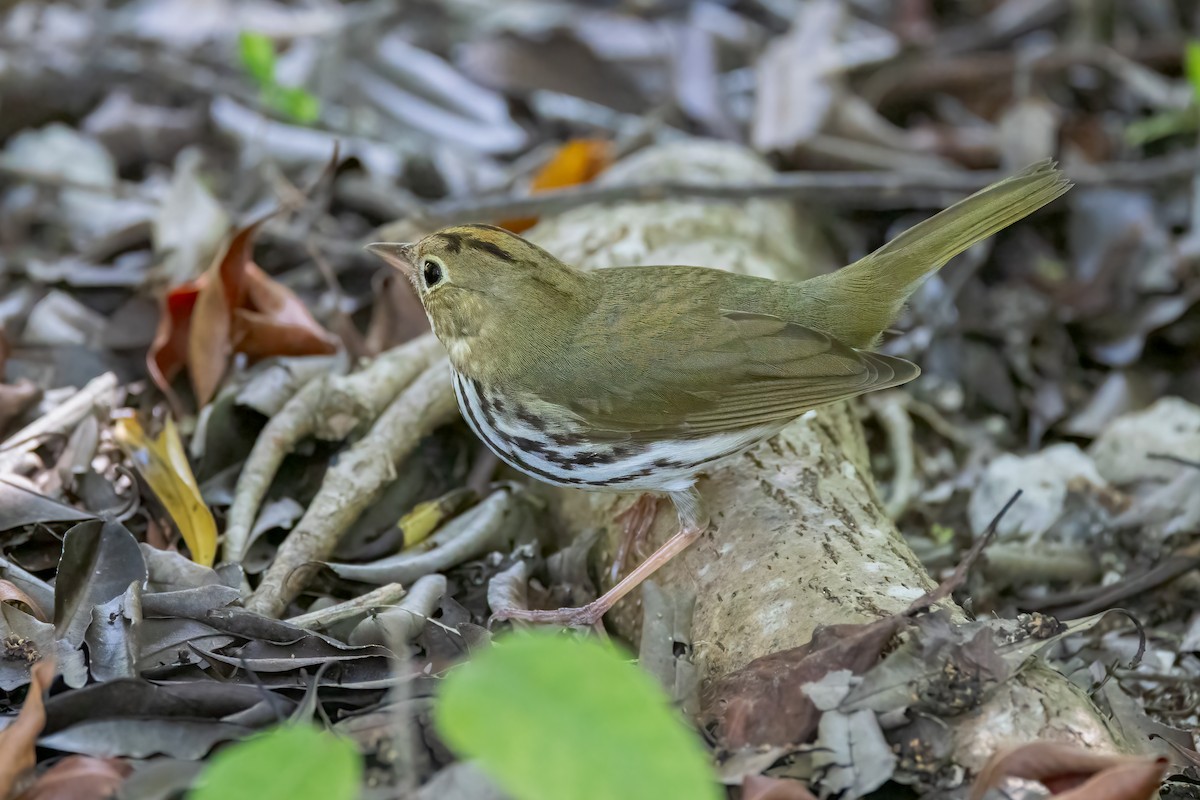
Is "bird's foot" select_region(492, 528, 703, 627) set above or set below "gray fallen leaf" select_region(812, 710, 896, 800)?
below

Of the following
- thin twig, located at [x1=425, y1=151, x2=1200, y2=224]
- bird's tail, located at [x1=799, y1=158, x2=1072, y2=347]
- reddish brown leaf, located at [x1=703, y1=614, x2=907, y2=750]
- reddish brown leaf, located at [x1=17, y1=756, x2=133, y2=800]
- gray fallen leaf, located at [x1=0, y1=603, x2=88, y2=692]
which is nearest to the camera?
reddish brown leaf, located at [x1=17, y1=756, x2=133, y2=800]

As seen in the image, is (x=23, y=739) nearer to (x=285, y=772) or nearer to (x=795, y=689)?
(x=285, y=772)

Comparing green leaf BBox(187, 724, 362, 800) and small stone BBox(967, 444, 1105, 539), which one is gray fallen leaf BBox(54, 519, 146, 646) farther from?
small stone BBox(967, 444, 1105, 539)

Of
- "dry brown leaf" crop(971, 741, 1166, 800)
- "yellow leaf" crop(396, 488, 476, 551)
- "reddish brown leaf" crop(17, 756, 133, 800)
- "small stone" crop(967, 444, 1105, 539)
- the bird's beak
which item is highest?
"dry brown leaf" crop(971, 741, 1166, 800)

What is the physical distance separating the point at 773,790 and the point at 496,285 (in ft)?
5.44

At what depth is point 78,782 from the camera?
7.07 ft

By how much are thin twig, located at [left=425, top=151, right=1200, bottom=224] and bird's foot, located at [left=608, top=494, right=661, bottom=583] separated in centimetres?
152

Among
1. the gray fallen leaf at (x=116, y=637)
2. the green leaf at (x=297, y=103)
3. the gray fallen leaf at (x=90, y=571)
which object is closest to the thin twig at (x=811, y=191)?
the green leaf at (x=297, y=103)

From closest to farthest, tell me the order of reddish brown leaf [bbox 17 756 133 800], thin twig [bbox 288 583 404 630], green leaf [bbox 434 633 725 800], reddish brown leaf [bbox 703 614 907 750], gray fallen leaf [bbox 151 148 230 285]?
1. green leaf [bbox 434 633 725 800]
2. reddish brown leaf [bbox 17 756 133 800]
3. reddish brown leaf [bbox 703 614 907 750]
4. thin twig [bbox 288 583 404 630]
5. gray fallen leaf [bbox 151 148 230 285]

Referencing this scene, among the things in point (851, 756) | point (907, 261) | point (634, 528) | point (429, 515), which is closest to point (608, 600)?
point (634, 528)

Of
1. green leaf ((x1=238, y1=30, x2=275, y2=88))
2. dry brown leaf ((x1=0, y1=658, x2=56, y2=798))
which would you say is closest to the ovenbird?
dry brown leaf ((x1=0, y1=658, x2=56, y2=798))

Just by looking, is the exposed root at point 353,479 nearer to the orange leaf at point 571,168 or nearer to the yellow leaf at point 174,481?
the yellow leaf at point 174,481

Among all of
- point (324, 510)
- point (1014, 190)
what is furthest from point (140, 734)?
point (1014, 190)

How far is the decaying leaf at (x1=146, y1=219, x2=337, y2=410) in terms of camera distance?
3.71m
